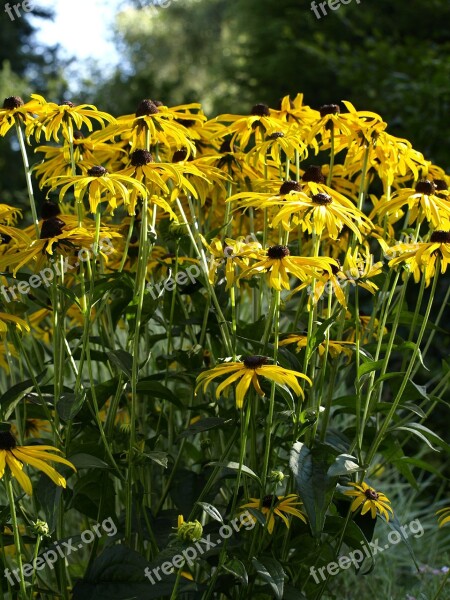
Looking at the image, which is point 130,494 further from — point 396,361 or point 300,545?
point 396,361

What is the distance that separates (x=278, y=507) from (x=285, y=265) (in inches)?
18.0

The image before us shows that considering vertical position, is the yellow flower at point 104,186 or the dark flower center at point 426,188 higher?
the yellow flower at point 104,186

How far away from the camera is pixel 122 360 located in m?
1.57

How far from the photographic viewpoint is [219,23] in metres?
16.9

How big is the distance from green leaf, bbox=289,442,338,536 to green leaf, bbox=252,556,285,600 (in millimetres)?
92

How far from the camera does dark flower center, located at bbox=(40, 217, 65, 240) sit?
1.53m

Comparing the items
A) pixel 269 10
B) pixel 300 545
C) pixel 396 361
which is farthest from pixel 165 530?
pixel 269 10

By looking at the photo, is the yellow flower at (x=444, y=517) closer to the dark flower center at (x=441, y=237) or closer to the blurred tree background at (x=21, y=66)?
the dark flower center at (x=441, y=237)

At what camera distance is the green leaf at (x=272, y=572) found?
1374 mm

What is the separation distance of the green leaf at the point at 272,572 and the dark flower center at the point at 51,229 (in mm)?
665

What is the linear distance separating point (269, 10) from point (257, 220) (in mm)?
8244

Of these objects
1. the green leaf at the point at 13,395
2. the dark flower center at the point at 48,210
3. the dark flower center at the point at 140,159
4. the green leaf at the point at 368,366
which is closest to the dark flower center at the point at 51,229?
the dark flower center at the point at 48,210


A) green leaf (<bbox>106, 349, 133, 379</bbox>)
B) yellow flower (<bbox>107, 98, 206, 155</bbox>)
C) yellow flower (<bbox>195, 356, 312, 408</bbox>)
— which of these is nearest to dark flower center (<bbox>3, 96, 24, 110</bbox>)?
yellow flower (<bbox>107, 98, 206, 155</bbox>)

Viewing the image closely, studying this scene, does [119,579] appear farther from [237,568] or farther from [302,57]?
[302,57]
